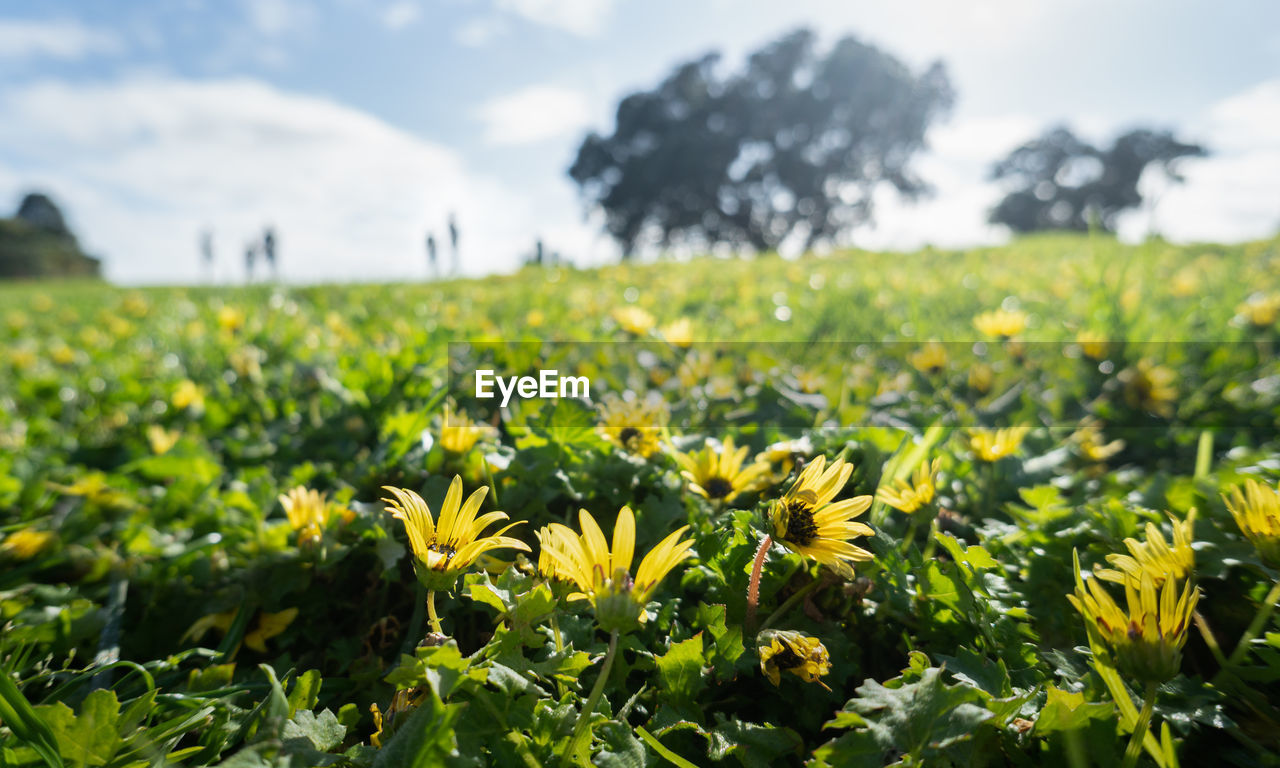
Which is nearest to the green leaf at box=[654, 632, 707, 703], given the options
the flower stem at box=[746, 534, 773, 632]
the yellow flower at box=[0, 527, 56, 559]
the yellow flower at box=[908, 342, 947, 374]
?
the flower stem at box=[746, 534, 773, 632]

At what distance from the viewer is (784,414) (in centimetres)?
174

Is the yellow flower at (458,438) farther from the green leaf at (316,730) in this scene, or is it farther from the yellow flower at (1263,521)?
the yellow flower at (1263,521)

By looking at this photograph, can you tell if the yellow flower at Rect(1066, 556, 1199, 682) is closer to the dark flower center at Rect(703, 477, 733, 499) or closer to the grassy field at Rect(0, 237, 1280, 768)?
the grassy field at Rect(0, 237, 1280, 768)

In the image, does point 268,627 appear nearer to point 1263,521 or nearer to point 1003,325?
point 1263,521

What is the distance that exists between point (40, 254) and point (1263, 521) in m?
48.5

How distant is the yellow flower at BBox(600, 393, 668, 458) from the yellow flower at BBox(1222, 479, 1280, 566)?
910 mm

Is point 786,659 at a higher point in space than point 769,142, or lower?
lower

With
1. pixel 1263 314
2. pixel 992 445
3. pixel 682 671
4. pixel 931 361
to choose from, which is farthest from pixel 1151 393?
pixel 682 671

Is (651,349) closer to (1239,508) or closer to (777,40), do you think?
(1239,508)

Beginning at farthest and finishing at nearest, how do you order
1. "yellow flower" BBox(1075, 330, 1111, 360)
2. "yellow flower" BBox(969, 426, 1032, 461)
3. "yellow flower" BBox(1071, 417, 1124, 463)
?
1. "yellow flower" BBox(1075, 330, 1111, 360)
2. "yellow flower" BBox(1071, 417, 1124, 463)
3. "yellow flower" BBox(969, 426, 1032, 461)

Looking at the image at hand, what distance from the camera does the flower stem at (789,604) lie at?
3.34 feet

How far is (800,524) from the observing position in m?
0.98

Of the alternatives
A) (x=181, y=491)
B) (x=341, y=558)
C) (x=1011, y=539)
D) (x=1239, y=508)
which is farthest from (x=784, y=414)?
(x=181, y=491)

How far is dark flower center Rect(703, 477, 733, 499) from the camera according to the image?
1.26 m
